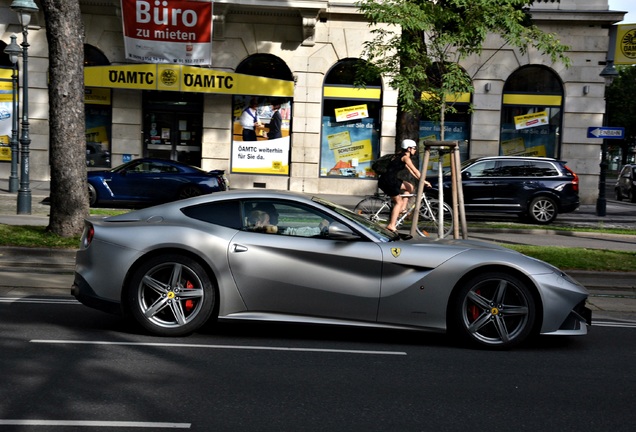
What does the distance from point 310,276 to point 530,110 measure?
2113 cm

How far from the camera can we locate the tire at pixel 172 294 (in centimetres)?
701

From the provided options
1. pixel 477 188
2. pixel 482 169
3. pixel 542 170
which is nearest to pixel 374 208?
pixel 477 188

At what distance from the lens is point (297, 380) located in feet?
19.3

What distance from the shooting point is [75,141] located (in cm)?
1263

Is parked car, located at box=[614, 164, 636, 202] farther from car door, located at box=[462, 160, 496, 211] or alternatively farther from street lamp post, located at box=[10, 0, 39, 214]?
street lamp post, located at box=[10, 0, 39, 214]

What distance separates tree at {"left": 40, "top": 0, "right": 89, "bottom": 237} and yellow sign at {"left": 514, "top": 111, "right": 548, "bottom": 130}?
56.6 feet

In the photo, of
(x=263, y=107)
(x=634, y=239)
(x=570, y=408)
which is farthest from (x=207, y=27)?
(x=570, y=408)

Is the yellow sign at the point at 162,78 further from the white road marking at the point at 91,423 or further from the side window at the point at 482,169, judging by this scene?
the white road marking at the point at 91,423

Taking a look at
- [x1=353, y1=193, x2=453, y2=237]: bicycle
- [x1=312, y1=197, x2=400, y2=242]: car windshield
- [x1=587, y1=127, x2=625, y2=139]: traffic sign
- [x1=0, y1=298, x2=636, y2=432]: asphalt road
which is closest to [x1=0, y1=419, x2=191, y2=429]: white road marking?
[x1=0, y1=298, x2=636, y2=432]: asphalt road

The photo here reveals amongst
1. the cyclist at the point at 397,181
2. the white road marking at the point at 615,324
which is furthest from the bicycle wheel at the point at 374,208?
the white road marking at the point at 615,324

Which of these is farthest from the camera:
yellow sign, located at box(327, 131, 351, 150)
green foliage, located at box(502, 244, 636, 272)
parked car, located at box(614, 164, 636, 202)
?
parked car, located at box(614, 164, 636, 202)

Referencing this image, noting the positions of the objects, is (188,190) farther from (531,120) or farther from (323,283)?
(323,283)

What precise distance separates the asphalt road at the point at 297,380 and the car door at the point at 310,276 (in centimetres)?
36

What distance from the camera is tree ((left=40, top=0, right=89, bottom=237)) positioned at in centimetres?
1248
